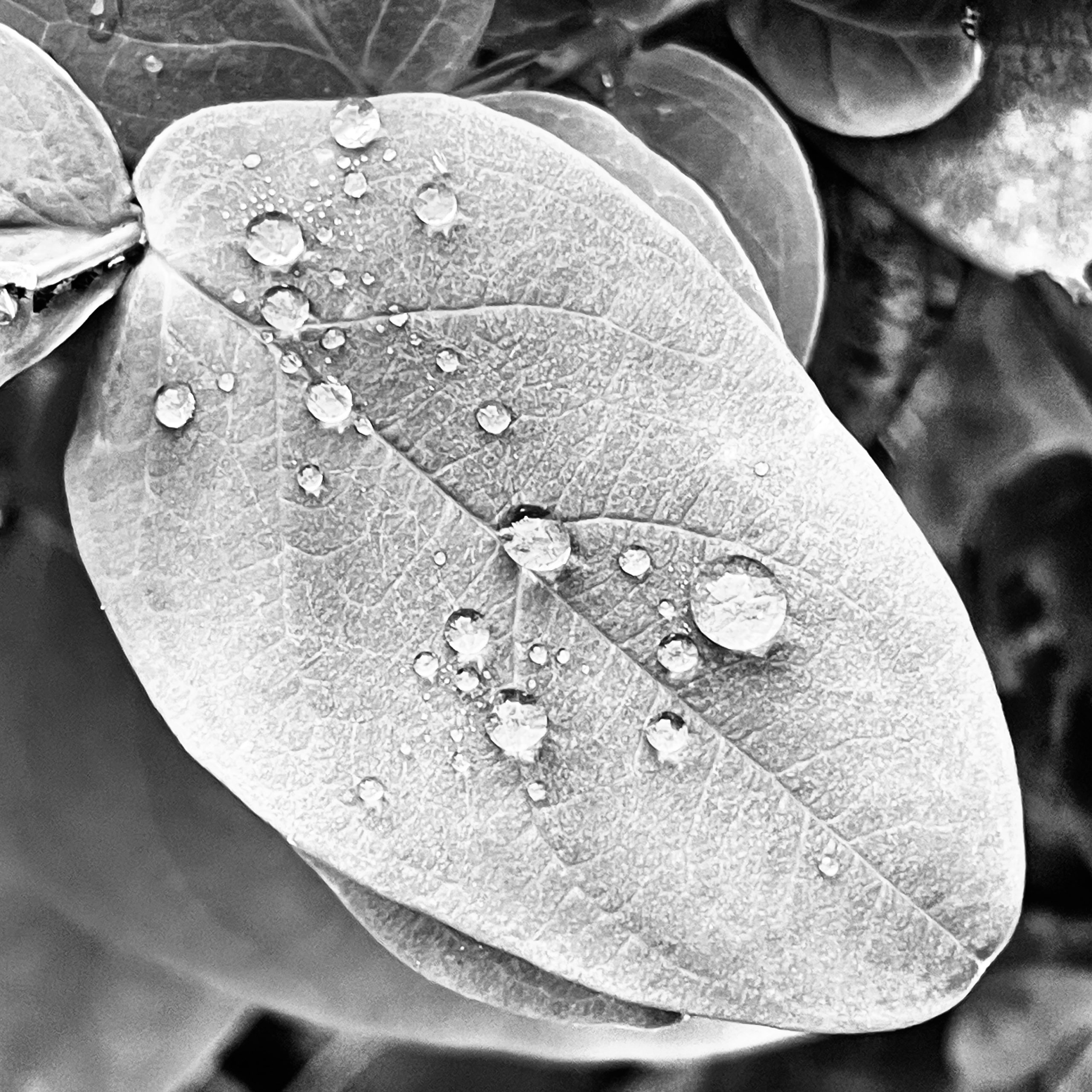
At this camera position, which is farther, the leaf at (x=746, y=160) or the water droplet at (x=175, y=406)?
the leaf at (x=746, y=160)

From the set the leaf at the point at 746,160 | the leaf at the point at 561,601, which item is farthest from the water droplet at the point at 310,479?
the leaf at the point at 746,160

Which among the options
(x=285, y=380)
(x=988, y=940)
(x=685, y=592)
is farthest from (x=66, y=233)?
(x=988, y=940)

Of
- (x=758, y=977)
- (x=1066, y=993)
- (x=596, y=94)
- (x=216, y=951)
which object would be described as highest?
(x=596, y=94)

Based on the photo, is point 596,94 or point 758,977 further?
point 596,94

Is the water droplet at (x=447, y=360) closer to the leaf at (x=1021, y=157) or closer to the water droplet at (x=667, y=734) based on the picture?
the water droplet at (x=667, y=734)

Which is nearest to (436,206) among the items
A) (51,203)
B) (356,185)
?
(356,185)

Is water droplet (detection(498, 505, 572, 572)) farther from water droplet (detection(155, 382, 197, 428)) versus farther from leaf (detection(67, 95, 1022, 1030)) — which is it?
water droplet (detection(155, 382, 197, 428))

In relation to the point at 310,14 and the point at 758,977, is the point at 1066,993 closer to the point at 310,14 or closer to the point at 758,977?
the point at 758,977
